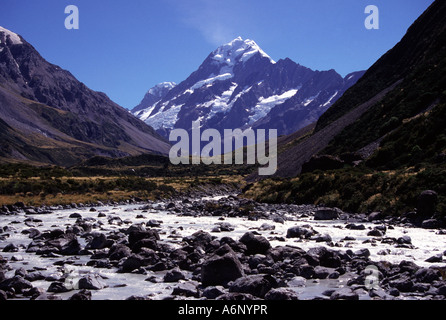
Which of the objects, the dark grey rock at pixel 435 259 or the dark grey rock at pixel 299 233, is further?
the dark grey rock at pixel 299 233

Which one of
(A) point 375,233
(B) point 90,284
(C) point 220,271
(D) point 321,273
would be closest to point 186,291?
(C) point 220,271

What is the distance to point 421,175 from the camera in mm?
30828

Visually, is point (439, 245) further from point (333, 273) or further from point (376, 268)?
point (333, 273)

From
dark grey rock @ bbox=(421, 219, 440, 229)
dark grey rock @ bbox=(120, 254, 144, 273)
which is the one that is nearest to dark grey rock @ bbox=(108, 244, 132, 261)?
dark grey rock @ bbox=(120, 254, 144, 273)

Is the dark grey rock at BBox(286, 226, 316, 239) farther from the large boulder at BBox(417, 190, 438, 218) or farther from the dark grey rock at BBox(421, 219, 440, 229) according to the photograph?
the large boulder at BBox(417, 190, 438, 218)

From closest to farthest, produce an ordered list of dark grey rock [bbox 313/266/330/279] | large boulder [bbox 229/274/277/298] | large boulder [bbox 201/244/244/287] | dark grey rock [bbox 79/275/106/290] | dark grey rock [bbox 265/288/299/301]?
dark grey rock [bbox 265/288/299/301] → large boulder [bbox 229/274/277/298] → dark grey rock [bbox 79/275/106/290] → large boulder [bbox 201/244/244/287] → dark grey rock [bbox 313/266/330/279]

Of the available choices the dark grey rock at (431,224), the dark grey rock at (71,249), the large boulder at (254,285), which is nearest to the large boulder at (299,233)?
the dark grey rock at (431,224)

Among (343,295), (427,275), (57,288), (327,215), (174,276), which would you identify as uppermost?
(327,215)

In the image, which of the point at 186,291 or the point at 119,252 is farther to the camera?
the point at 119,252

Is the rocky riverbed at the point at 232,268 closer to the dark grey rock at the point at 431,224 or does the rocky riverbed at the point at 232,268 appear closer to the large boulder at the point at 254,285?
the large boulder at the point at 254,285

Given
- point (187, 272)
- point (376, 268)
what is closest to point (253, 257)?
point (187, 272)

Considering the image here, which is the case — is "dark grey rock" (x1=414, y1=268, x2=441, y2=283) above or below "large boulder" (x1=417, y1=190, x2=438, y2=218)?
below

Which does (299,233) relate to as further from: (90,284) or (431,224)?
(90,284)

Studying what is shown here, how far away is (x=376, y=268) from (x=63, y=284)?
10.2 m
